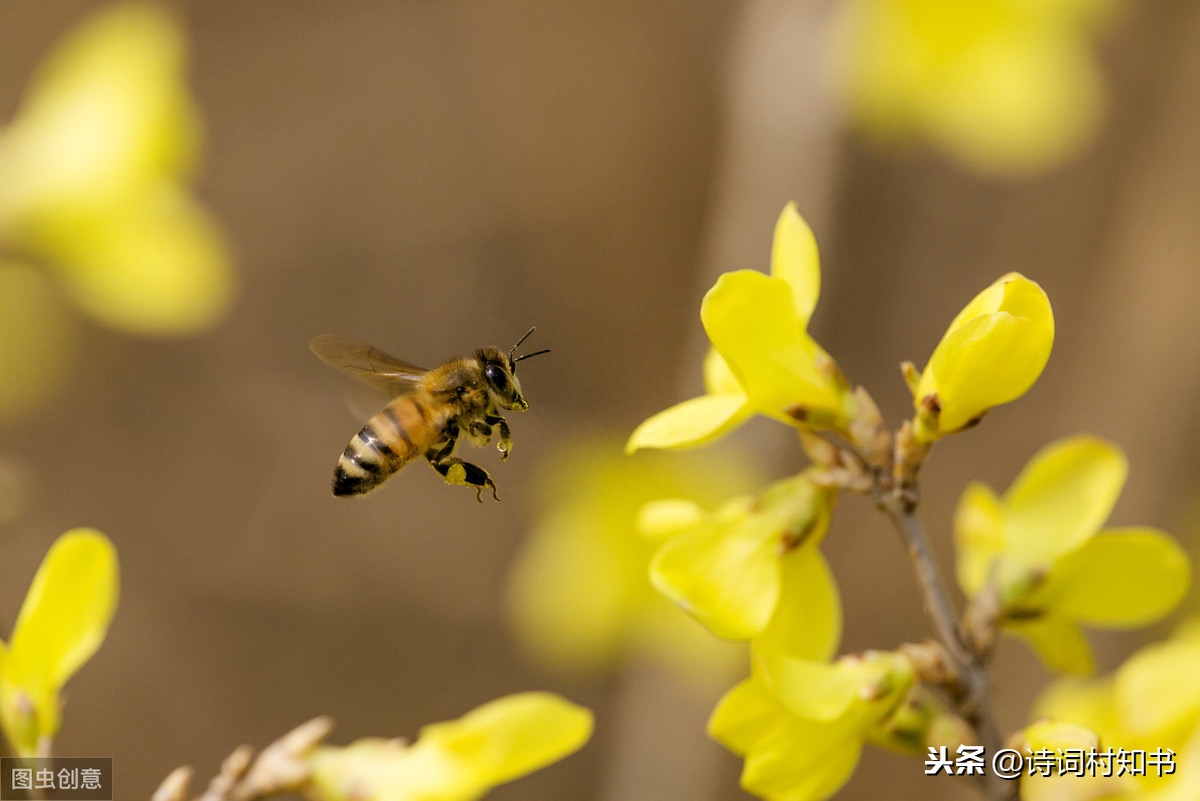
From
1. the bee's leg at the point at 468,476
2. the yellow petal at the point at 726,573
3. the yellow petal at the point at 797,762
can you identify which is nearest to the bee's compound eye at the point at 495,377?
the bee's leg at the point at 468,476

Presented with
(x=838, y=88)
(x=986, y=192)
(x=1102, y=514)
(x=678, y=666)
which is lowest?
(x=1102, y=514)

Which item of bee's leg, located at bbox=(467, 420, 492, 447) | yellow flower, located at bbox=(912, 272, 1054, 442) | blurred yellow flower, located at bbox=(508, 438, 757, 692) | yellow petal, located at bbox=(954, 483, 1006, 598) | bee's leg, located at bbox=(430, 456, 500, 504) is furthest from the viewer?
blurred yellow flower, located at bbox=(508, 438, 757, 692)

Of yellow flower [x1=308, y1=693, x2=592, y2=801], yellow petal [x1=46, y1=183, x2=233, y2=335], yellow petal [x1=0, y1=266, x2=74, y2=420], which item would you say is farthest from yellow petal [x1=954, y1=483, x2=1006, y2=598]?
yellow petal [x1=0, y1=266, x2=74, y2=420]

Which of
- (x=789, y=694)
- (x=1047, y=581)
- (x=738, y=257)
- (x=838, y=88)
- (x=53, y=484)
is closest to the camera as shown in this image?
(x=789, y=694)

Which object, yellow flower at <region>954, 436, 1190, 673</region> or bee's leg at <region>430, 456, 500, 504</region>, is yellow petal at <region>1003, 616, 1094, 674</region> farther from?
bee's leg at <region>430, 456, 500, 504</region>

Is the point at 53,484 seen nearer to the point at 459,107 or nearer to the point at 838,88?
the point at 459,107

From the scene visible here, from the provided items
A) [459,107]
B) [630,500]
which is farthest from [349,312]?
[630,500]

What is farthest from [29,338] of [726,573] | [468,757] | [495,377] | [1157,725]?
[1157,725]
